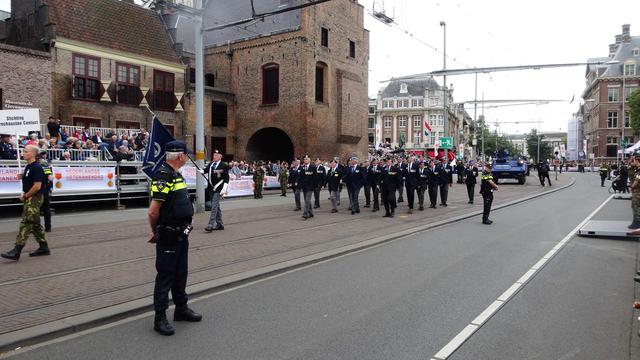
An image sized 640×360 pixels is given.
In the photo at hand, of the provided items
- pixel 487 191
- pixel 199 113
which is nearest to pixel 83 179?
pixel 199 113

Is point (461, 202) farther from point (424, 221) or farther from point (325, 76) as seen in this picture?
point (325, 76)

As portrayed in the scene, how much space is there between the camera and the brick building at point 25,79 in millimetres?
20062

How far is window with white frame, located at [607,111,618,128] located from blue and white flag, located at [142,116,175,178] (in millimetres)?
87552

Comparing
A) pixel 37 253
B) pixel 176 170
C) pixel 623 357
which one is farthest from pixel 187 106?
pixel 623 357

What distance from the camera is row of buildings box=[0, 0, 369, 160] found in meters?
22.6

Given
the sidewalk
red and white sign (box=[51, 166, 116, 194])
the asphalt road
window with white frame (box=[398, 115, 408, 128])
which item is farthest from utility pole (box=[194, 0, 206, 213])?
window with white frame (box=[398, 115, 408, 128])

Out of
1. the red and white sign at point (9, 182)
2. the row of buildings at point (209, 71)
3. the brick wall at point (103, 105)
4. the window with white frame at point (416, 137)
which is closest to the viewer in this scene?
the red and white sign at point (9, 182)

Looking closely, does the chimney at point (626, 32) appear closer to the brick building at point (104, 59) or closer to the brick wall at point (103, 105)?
the brick building at point (104, 59)

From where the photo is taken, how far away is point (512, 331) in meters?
4.95

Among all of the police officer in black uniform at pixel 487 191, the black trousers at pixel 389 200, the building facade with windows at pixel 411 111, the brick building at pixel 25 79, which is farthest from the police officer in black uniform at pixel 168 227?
the building facade with windows at pixel 411 111

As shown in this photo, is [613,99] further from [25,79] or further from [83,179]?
[83,179]

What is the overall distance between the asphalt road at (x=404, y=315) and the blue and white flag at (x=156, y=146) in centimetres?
216

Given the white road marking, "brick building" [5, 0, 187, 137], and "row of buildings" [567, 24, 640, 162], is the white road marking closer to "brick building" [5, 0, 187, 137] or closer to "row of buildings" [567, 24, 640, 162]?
"brick building" [5, 0, 187, 137]

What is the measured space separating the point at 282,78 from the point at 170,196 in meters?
27.2
